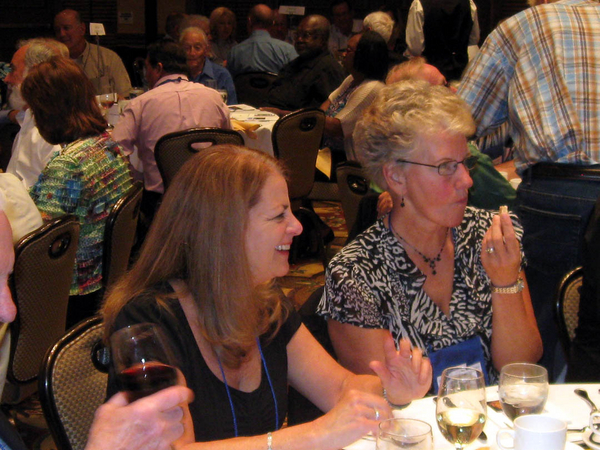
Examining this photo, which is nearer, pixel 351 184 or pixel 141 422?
pixel 141 422

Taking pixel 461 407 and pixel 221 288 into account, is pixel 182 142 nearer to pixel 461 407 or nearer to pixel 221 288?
pixel 221 288

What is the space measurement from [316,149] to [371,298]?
10.7 feet

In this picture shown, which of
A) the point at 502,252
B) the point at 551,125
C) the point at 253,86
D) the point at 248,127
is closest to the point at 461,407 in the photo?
the point at 502,252

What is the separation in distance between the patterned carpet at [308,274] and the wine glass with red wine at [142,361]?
11.1 feet

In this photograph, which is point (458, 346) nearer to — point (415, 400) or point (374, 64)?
point (415, 400)

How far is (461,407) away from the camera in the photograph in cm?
143

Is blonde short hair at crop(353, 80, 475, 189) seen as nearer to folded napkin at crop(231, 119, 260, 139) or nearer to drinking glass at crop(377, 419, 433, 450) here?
drinking glass at crop(377, 419, 433, 450)

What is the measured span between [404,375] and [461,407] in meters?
0.24

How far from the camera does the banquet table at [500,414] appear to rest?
4.86 ft

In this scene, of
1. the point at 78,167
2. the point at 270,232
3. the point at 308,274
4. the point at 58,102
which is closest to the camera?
the point at 270,232

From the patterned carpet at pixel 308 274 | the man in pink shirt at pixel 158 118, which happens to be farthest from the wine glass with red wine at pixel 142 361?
the man in pink shirt at pixel 158 118

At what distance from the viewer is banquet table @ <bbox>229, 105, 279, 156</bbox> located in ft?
17.7

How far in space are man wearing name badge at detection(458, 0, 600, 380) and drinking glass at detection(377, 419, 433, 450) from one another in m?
1.50

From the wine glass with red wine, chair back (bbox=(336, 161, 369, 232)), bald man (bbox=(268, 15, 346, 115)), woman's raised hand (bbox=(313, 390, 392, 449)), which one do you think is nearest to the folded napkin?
chair back (bbox=(336, 161, 369, 232))
